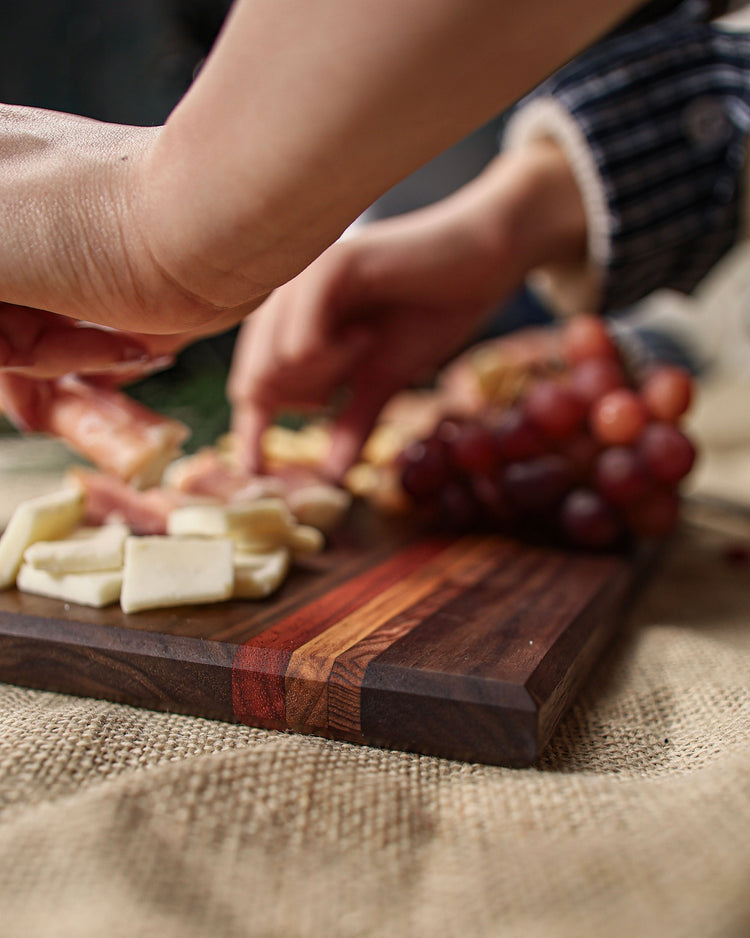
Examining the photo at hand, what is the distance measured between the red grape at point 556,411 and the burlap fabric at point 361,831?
0.39 meters

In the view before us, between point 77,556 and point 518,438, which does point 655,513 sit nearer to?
point 518,438

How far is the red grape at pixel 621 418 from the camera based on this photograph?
0.84 metres

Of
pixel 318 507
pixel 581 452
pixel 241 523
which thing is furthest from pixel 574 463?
pixel 241 523

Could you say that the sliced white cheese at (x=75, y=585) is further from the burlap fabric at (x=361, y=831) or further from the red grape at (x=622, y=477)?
the red grape at (x=622, y=477)

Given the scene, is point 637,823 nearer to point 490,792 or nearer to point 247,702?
point 490,792

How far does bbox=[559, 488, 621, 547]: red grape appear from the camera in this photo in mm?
810

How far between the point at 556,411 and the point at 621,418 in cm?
7

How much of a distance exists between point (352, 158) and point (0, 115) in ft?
0.74

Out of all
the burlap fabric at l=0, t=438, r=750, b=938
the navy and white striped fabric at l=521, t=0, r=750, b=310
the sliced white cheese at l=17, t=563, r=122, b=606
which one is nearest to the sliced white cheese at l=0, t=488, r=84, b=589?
the sliced white cheese at l=17, t=563, r=122, b=606

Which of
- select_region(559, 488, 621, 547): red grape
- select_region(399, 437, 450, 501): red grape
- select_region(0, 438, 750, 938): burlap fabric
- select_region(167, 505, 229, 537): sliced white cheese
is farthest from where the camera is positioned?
select_region(399, 437, 450, 501): red grape

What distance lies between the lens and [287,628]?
55 centimetres

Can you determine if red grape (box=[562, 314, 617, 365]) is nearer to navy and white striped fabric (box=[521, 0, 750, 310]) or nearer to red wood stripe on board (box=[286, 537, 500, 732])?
navy and white striped fabric (box=[521, 0, 750, 310])

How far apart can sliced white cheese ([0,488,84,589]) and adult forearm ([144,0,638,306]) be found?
287mm

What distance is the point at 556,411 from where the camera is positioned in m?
0.86
